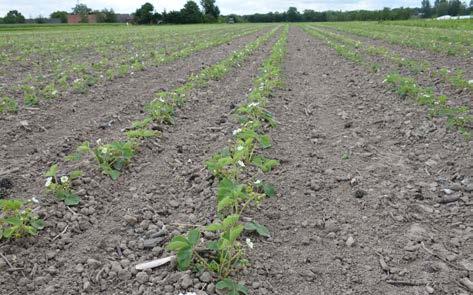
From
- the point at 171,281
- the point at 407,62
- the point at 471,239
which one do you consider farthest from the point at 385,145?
the point at 407,62

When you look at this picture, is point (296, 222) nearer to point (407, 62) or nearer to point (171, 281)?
point (171, 281)

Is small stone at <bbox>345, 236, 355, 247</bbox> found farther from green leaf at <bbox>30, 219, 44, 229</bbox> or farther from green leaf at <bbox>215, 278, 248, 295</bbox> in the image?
green leaf at <bbox>30, 219, 44, 229</bbox>

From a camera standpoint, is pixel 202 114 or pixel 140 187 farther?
pixel 202 114

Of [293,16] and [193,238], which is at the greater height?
[293,16]

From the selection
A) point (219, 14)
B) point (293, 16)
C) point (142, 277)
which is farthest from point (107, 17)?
point (142, 277)

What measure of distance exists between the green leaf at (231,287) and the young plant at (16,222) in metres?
1.47

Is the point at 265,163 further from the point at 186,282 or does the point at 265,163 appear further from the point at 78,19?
the point at 78,19

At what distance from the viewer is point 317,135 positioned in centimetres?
550

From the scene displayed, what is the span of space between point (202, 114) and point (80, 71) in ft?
16.3

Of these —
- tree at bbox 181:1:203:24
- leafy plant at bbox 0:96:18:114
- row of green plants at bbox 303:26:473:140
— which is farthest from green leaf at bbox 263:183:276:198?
tree at bbox 181:1:203:24

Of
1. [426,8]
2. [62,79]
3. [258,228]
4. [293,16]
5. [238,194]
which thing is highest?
[426,8]

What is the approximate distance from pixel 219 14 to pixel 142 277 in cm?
10841

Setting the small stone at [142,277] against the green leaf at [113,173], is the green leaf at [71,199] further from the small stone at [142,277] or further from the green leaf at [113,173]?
the small stone at [142,277]

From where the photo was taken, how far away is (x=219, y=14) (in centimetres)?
10550
